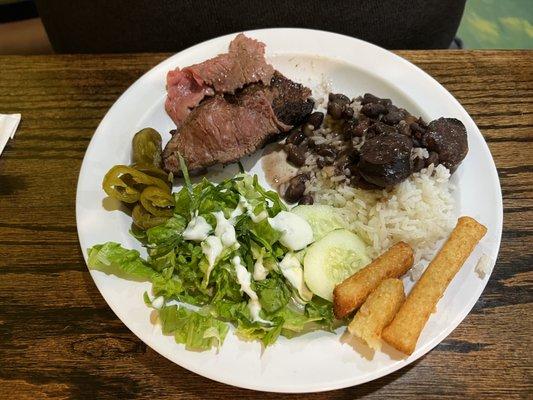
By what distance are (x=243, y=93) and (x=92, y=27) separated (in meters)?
1.30

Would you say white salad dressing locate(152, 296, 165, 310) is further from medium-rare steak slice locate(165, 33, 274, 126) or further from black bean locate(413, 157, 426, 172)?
black bean locate(413, 157, 426, 172)

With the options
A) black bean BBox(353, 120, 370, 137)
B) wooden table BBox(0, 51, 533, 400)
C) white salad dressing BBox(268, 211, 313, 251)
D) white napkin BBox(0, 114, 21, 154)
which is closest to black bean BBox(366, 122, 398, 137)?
black bean BBox(353, 120, 370, 137)

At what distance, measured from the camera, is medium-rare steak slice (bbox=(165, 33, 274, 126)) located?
281 cm

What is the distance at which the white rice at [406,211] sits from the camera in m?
2.37

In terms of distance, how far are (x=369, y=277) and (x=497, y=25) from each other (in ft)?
12.0

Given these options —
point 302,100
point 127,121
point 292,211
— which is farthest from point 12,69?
point 292,211

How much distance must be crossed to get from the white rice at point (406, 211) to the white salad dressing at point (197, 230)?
682 millimetres

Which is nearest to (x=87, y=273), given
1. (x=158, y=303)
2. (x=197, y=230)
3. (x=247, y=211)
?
(x=158, y=303)

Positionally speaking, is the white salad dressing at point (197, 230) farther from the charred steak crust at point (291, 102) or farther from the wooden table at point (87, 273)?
the charred steak crust at point (291, 102)

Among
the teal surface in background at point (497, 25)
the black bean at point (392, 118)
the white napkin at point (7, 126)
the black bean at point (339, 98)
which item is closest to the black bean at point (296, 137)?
the black bean at point (339, 98)

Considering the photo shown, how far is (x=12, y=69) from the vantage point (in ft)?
10.4

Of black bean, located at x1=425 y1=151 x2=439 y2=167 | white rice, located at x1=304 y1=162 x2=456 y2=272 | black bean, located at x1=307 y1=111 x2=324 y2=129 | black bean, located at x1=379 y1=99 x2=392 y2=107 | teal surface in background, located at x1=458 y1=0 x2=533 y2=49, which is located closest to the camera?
white rice, located at x1=304 y1=162 x2=456 y2=272

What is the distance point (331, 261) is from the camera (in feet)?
7.24

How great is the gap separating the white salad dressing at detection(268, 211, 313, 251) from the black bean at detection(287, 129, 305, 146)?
62 cm
